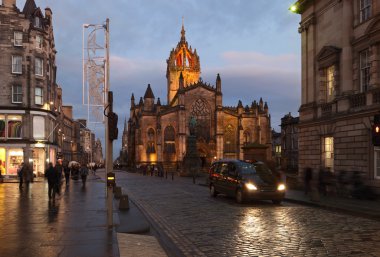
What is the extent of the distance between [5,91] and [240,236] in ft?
128

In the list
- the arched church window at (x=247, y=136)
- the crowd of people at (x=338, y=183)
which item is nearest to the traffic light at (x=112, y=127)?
the crowd of people at (x=338, y=183)

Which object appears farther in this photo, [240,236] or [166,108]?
[166,108]

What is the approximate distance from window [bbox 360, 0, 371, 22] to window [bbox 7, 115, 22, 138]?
3428 cm

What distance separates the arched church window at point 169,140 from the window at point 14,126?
40.1m

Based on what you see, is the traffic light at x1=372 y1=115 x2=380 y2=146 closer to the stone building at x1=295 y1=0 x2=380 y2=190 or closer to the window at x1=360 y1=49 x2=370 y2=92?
the stone building at x1=295 y1=0 x2=380 y2=190

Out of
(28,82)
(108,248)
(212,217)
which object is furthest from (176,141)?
(108,248)

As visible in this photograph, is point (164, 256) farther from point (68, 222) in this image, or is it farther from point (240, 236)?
point (68, 222)

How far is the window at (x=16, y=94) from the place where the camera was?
44.2 m

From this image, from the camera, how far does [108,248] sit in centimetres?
889

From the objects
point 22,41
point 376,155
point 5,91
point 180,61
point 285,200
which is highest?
point 180,61

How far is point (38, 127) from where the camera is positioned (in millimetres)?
45625

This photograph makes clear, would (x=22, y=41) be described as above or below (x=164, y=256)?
above

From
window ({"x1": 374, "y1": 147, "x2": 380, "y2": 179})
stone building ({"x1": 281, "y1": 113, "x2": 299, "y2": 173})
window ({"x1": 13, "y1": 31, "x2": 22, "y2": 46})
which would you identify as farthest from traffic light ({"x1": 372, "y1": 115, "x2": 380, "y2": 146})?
stone building ({"x1": 281, "y1": 113, "x2": 299, "y2": 173})

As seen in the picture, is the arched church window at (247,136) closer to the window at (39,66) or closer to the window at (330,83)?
the window at (39,66)
